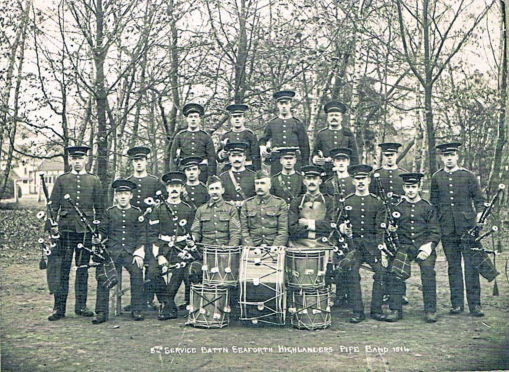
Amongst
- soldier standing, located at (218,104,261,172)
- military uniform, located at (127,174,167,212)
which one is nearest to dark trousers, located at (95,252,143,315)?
military uniform, located at (127,174,167,212)

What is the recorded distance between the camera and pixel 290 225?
5.71 m

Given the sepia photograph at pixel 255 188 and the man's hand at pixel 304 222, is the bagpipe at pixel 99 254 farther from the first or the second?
the man's hand at pixel 304 222

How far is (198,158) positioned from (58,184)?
1521 millimetres

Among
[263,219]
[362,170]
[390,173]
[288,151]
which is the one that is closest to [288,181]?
[288,151]

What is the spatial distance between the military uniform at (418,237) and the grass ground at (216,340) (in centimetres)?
26

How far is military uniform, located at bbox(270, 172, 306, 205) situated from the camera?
5.99m

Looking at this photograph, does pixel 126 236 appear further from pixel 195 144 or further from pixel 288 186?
pixel 288 186

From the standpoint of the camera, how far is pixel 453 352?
500 centimetres

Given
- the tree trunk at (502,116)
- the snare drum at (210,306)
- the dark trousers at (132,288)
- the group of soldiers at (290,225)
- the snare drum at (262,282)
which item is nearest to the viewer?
the snare drum at (262,282)

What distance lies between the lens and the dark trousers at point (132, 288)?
555cm

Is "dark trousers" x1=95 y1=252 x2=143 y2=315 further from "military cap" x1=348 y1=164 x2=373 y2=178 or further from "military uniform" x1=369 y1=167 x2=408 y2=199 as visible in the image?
"military uniform" x1=369 y1=167 x2=408 y2=199

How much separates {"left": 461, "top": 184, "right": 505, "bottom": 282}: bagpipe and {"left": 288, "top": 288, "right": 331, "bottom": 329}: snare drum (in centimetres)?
174

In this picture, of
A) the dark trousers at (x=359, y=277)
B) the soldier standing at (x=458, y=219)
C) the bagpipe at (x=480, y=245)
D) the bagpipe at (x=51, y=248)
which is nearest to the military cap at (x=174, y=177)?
the bagpipe at (x=51, y=248)

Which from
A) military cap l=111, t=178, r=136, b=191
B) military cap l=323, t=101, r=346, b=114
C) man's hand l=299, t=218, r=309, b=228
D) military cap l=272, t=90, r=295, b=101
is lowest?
man's hand l=299, t=218, r=309, b=228
